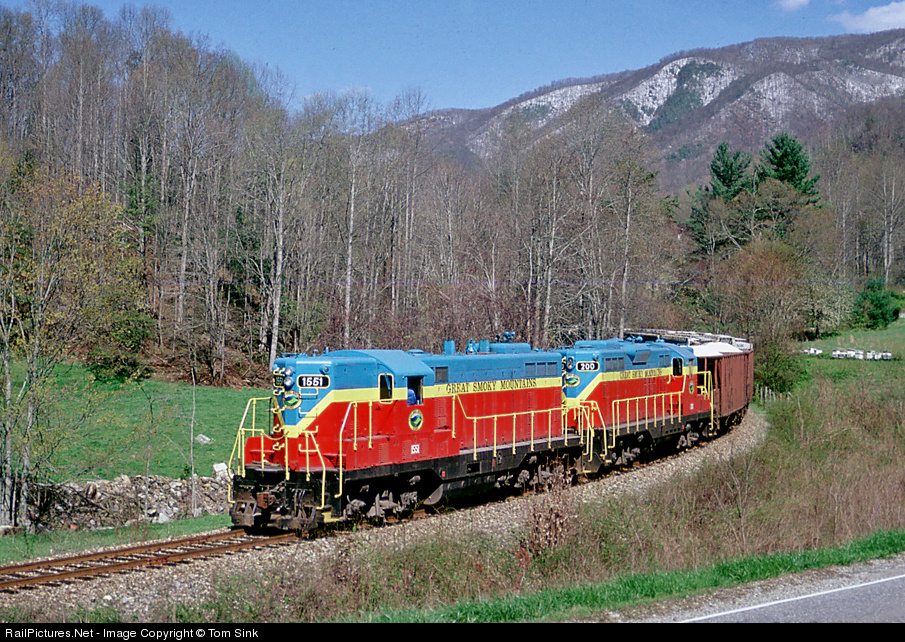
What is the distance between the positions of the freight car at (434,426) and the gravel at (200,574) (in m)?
0.68

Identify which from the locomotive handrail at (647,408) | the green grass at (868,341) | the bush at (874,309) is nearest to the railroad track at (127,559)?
the locomotive handrail at (647,408)

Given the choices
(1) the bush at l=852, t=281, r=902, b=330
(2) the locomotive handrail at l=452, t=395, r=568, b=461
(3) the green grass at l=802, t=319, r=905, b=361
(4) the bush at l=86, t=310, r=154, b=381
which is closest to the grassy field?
(2) the locomotive handrail at l=452, t=395, r=568, b=461

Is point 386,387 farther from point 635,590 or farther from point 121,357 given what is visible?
point 121,357

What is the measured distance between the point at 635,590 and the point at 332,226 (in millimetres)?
35954

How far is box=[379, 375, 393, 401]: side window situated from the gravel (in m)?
2.36

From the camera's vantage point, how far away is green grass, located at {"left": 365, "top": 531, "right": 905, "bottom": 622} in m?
8.77

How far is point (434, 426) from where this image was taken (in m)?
14.8

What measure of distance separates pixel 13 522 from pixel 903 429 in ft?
96.6

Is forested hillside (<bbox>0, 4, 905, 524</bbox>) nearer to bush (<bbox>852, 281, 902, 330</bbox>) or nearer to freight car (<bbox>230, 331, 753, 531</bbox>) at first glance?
bush (<bbox>852, 281, 902, 330</bbox>)

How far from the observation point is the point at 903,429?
27453mm

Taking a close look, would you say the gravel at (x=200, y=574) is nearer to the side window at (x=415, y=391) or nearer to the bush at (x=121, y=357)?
the side window at (x=415, y=391)

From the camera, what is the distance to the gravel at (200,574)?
924 centimetres

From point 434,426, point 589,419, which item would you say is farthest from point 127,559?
point 589,419
